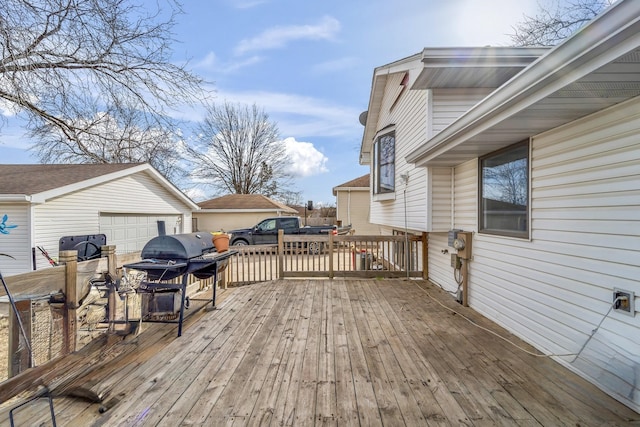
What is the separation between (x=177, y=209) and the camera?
39.6 feet

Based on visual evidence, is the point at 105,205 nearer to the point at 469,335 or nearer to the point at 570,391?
the point at 469,335

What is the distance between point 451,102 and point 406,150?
4.04 ft

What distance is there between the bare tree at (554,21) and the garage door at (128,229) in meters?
13.2

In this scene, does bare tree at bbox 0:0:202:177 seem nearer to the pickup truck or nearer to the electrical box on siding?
the electrical box on siding

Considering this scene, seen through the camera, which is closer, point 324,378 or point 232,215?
point 324,378

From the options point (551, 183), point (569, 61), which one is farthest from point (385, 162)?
point (569, 61)

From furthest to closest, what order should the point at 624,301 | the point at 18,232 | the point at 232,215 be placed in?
the point at 232,215 → the point at 18,232 → the point at 624,301

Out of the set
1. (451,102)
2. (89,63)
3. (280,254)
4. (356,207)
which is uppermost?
(89,63)

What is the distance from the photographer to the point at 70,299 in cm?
313

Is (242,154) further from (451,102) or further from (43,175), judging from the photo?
(451,102)

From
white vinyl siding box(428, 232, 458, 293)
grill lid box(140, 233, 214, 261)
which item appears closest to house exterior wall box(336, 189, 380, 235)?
white vinyl siding box(428, 232, 458, 293)

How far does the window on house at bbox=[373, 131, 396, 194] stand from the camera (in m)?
6.76

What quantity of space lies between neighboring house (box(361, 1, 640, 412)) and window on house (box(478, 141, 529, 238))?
17 mm

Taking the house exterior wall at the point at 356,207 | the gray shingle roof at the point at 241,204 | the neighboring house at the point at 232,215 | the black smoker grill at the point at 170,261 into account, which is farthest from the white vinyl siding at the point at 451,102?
the gray shingle roof at the point at 241,204
